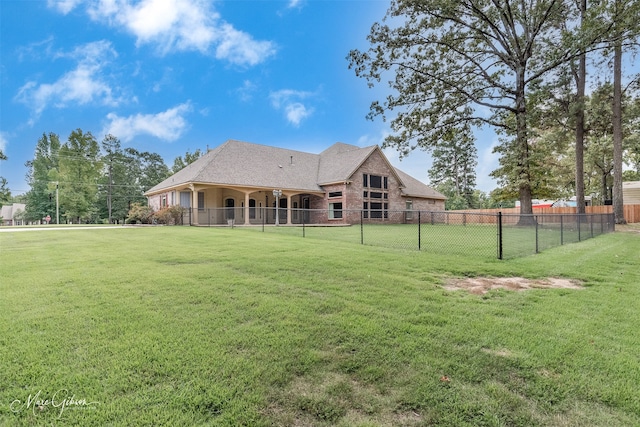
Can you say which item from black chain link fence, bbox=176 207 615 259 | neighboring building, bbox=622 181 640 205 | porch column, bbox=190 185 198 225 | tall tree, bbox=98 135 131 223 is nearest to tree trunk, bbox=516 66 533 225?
black chain link fence, bbox=176 207 615 259

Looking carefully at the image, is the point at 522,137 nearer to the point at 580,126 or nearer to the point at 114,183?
the point at 580,126

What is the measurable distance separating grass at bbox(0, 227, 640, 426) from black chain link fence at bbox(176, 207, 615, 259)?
13.7 ft

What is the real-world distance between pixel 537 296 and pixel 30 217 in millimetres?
57230

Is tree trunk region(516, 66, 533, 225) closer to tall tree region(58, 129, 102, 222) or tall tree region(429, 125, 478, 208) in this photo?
tall tree region(429, 125, 478, 208)

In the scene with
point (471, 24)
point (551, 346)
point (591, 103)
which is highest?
point (471, 24)

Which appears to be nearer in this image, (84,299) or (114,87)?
(84,299)

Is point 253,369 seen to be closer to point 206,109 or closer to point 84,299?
point 84,299

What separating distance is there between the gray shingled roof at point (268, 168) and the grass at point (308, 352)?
1697cm

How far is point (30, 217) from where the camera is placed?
42.8 metres

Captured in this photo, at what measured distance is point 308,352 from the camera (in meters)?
2.55

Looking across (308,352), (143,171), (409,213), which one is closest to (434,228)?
(409,213)

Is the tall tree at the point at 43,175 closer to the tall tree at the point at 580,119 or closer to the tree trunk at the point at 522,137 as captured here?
the tree trunk at the point at 522,137

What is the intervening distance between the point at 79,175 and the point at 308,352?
46090 mm

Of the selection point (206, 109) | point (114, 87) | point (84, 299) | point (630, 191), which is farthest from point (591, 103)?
point (114, 87)
